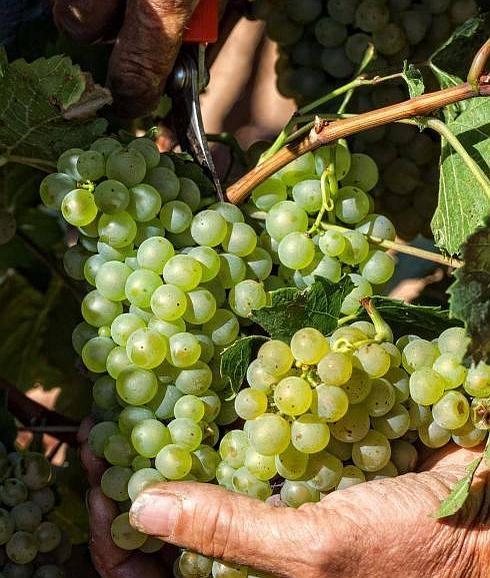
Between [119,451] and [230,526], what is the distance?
14cm

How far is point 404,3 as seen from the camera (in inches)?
44.9

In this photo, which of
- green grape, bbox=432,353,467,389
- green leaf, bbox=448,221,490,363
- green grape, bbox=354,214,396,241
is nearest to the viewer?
green leaf, bbox=448,221,490,363

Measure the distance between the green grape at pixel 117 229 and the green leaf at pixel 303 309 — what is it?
145 mm

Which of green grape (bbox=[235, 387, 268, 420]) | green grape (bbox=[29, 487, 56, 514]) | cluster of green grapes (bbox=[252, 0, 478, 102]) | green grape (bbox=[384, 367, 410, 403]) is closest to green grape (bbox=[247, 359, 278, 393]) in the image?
green grape (bbox=[235, 387, 268, 420])

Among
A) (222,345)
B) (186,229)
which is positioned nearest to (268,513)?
(222,345)

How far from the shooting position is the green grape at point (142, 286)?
0.87m

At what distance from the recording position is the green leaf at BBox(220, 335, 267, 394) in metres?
0.87

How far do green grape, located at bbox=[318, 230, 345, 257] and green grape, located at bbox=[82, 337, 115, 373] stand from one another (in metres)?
0.23

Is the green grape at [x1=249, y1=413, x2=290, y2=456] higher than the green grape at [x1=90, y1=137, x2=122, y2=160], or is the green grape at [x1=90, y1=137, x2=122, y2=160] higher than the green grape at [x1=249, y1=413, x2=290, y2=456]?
the green grape at [x1=90, y1=137, x2=122, y2=160]

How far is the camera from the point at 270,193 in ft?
3.14

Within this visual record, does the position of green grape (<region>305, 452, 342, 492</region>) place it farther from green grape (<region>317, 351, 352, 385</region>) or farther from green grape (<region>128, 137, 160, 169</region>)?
green grape (<region>128, 137, 160, 169</region>)

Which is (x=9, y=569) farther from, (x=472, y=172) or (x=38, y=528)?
(x=472, y=172)

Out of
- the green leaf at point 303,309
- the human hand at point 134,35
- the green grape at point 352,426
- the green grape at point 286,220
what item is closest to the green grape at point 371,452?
the green grape at point 352,426

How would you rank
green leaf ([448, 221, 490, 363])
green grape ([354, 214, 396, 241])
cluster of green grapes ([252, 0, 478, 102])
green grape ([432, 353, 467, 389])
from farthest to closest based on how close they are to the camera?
1. cluster of green grapes ([252, 0, 478, 102])
2. green grape ([354, 214, 396, 241])
3. green grape ([432, 353, 467, 389])
4. green leaf ([448, 221, 490, 363])
